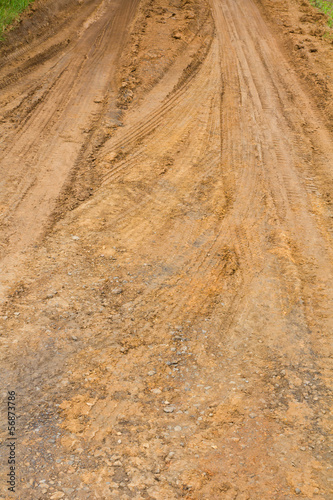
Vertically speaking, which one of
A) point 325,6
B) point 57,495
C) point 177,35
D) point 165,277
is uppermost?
point 325,6

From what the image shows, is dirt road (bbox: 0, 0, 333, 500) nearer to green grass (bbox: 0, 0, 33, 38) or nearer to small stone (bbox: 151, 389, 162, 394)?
small stone (bbox: 151, 389, 162, 394)

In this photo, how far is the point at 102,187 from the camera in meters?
7.67

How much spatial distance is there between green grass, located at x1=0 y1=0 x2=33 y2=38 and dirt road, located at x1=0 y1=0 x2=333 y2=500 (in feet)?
3.10

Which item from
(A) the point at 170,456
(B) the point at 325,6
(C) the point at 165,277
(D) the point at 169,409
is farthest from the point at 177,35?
(A) the point at 170,456


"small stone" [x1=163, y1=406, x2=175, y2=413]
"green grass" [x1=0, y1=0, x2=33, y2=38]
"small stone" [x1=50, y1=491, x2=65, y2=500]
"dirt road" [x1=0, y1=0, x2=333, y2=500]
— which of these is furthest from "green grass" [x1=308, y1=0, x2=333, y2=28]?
"small stone" [x1=50, y1=491, x2=65, y2=500]

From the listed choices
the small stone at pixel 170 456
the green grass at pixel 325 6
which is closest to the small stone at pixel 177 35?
the green grass at pixel 325 6

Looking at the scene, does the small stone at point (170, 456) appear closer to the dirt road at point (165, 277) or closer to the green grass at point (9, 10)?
the dirt road at point (165, 277)

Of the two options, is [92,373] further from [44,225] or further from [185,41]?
[185,41]

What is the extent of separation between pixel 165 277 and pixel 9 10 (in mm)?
9913

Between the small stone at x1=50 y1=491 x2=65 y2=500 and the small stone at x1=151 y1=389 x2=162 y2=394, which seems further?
the small stone at x1=151 y1=389 x2=162 y2=394

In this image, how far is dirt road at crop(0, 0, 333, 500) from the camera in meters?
4.07

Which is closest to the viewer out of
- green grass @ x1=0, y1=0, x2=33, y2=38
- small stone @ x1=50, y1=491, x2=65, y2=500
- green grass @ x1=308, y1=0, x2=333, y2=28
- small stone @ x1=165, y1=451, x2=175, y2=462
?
small stone @ x1=50, y1=491, x2=65, y2=500

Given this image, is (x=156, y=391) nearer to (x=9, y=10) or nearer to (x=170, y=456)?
(x=170, y=456)

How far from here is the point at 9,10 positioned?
1188 cm
